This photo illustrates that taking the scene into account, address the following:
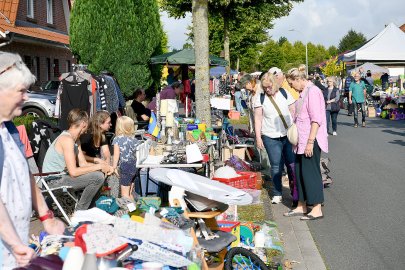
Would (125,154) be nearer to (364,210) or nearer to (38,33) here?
(364,210)

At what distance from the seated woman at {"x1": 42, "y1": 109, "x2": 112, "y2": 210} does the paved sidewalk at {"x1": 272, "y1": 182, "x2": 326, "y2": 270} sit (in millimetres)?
2350

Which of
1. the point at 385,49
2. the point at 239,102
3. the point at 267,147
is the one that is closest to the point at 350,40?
the point at 385,49

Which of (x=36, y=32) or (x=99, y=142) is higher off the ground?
(x=36, y=32)

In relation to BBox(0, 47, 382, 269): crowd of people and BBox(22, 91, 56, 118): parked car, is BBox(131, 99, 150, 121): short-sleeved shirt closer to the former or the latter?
BBox(0, 47, 382, 269): crowd of people

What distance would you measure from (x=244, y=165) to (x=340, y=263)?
5.24 metres

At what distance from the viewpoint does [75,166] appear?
8.35 meters

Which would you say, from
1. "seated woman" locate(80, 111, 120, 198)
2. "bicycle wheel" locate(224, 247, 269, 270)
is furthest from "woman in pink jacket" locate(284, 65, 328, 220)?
"bicycle wheel" locate(224, 247, 269, 270)

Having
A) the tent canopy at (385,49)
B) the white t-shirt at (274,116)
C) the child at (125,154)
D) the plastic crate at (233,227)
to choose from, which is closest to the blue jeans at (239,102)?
the tent canopy at (385,49)

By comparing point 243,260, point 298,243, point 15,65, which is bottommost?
point 298,243

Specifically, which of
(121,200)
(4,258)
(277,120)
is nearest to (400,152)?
(277,120)

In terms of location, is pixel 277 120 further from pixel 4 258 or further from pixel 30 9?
pixel 30 9

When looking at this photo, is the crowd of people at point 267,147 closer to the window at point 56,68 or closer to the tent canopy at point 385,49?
the window at point 56,68

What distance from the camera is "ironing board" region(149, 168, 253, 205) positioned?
5.46 m

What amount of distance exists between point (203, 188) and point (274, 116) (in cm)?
437
